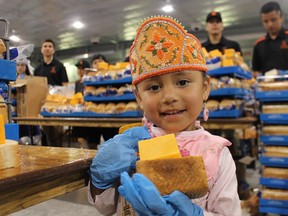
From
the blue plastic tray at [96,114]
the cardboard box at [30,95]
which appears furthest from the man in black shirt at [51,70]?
the blue plastic tray at [96,114]

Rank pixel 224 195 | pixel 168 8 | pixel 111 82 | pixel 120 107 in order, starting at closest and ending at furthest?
pixel 224 195 < pixel 120 107 < pixel 111 82 < pixel 168 8

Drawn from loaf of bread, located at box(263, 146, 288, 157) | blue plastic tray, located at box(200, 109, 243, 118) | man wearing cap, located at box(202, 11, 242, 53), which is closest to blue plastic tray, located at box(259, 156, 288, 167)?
loaf of bread, located at box(263, 146, 288, 157)

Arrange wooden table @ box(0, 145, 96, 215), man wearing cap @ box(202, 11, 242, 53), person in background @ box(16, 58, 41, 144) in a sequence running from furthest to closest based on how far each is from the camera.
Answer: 1. person in background @ box(16, 58, 41, 144)
2. man wearing cap @ box(202, 11, 242, 53)
3. wooden table @ box(0, 145, 96, 215)

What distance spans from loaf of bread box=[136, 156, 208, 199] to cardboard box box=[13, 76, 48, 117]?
374 cm

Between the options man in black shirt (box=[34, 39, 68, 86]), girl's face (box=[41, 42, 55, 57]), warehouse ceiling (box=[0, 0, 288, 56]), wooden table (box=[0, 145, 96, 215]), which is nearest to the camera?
wooden table (box=[0, 145, 96, 215])

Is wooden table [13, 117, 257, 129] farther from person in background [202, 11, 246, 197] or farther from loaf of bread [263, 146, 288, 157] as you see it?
person in background [202, 11, 246, 197]

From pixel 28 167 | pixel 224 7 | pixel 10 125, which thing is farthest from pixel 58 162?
pixel 224 7

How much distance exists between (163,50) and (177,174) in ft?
1.54

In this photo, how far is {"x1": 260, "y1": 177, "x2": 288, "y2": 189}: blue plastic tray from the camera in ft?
8.61

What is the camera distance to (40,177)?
748 millimetres

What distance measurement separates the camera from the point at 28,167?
790mm

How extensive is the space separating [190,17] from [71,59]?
712cm

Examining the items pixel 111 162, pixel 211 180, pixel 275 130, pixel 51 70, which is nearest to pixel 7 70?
A: pixel 111 162

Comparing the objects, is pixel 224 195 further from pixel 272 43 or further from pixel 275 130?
pixel 272 43
